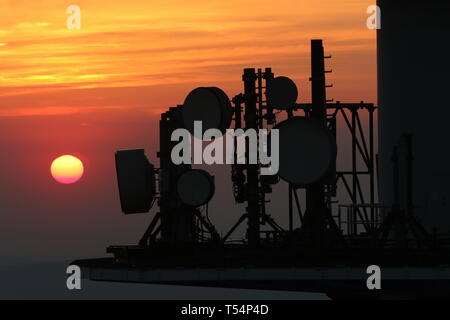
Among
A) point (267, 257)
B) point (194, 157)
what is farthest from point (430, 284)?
point (194, 157)

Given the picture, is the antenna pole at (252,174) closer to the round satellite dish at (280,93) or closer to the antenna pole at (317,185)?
the round satellite dish at (280,93)

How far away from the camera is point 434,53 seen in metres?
60.3

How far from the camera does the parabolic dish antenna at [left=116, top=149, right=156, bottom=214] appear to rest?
58.7 meters

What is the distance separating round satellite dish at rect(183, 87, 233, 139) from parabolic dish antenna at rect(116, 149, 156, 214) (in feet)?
13.5

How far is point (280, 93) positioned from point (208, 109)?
3.00 metres

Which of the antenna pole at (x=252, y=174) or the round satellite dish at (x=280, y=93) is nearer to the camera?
the antenna pole at (x=252, y=174)

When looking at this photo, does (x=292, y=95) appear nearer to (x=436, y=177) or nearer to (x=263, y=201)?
(x=263, y=201)

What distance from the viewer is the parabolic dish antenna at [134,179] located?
58.7 metres

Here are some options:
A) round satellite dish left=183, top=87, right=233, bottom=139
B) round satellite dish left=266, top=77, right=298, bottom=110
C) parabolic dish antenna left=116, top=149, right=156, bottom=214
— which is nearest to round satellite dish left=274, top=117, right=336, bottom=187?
round satellite dish left=183, top=87, right=233, bottom=139

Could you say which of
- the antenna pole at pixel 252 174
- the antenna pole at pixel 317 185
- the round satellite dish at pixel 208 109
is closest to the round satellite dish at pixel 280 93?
the antenna pole at pixel 252 174

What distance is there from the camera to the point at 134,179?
58844mm

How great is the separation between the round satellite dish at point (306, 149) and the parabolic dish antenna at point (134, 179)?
922 centimetres

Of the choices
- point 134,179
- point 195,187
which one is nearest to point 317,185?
point 195,187

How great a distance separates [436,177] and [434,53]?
5223 millimetres
